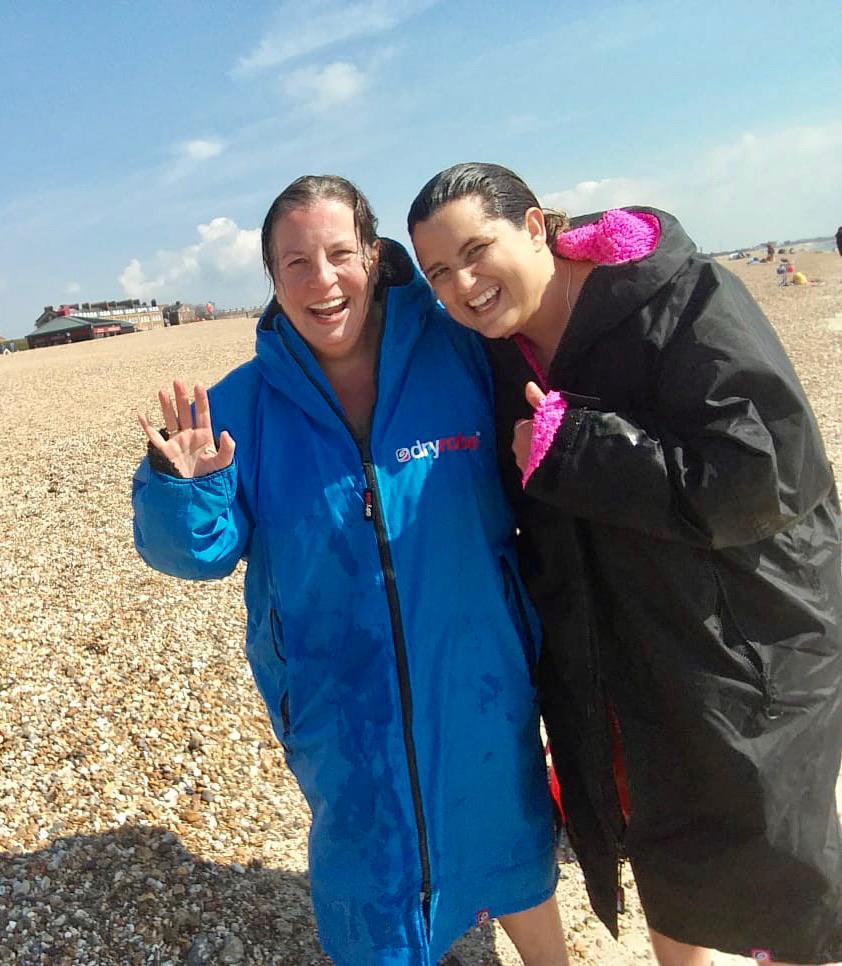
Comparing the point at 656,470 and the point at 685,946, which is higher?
the point at 656,470

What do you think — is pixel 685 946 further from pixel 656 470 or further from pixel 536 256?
pixel 536 256

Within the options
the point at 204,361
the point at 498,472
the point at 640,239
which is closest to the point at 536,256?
the point at 640,239

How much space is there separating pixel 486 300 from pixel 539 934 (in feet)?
7.28

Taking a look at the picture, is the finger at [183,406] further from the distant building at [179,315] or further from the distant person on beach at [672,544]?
the distant building at [179,315]

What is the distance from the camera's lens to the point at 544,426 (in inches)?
88.8

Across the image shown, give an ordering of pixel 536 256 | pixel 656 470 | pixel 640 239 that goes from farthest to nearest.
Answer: pixel 536 256 → pixel 640 239 → pixel 656 470

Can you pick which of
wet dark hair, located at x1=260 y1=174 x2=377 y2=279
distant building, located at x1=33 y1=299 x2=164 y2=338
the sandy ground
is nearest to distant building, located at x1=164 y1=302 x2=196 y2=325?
→ distant building, located at x1=33 y1=299 x2=164 y2=338

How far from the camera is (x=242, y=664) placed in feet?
18.3

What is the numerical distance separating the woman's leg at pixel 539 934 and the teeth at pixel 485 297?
2.06 metres

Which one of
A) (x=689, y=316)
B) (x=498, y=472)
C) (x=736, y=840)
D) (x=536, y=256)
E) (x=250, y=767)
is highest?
(x=536, y=256)

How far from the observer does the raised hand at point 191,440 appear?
2.52 m

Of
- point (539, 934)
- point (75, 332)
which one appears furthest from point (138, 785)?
point (75, 332)

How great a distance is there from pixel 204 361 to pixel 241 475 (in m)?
22.9

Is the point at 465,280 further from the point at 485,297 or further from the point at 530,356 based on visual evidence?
the point at 530,356
